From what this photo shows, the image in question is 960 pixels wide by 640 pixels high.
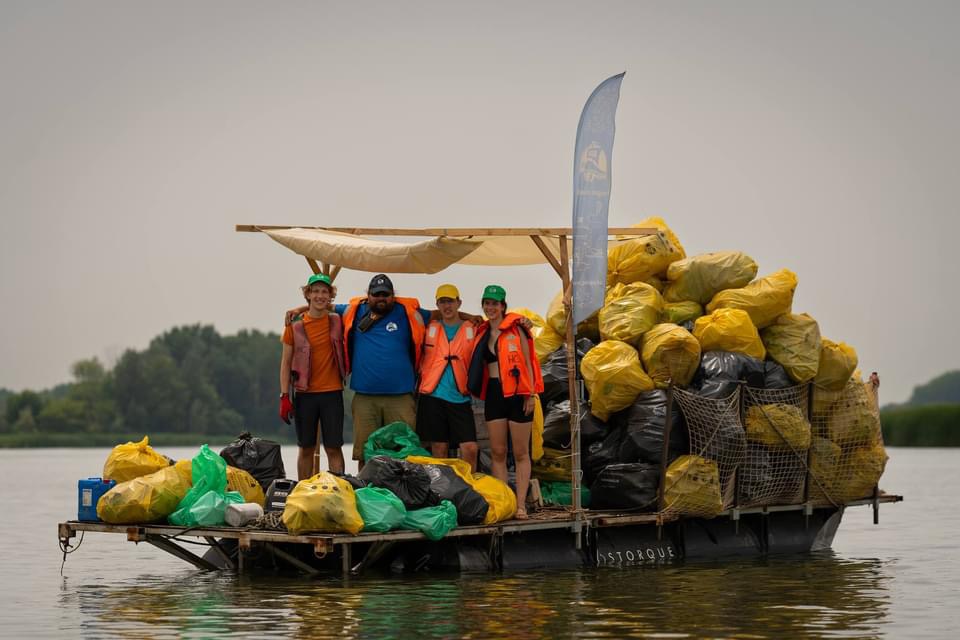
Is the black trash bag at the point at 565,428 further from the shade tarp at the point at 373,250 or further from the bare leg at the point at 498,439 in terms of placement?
the shade tarp at the point at 373,250

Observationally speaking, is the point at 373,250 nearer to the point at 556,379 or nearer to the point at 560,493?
the point at 556,379

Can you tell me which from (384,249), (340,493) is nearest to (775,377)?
(384,249)

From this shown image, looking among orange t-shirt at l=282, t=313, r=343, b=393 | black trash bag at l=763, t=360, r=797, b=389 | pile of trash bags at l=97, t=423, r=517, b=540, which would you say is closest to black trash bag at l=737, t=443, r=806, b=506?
black trash bag at l=763, t=360, r=797, b=389

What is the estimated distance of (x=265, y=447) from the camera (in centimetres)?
1448

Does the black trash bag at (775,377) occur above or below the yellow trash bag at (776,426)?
above

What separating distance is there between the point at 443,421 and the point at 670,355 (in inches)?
90.0

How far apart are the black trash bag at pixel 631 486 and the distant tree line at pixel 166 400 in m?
70.2

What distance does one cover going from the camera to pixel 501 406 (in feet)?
42.7

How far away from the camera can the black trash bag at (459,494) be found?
488 inches

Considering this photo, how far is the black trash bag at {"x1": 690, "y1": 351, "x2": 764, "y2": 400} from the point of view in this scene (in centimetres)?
1422

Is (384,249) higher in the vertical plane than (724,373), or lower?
higher

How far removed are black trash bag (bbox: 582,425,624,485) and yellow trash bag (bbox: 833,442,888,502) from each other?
2.84 metres

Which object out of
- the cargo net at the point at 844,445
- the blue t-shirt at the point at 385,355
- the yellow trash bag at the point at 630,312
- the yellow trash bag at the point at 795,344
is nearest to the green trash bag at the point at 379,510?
the blue t-shirt at the point at 385,355

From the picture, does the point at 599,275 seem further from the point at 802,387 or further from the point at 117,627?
the point at 117,627
